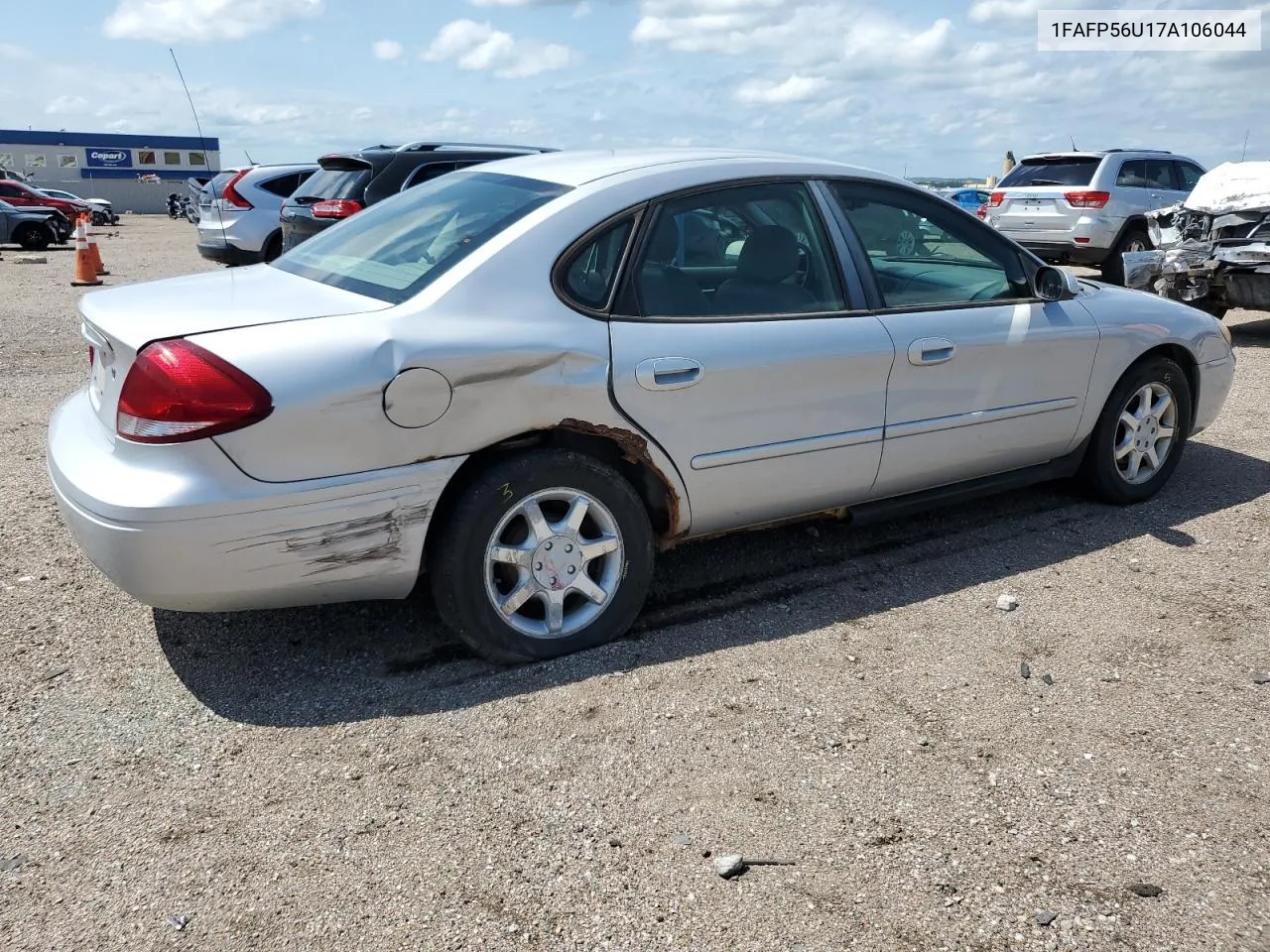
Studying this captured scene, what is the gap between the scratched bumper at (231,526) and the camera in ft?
9.33

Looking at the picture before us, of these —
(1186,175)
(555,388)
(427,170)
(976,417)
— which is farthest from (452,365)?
(1186,175)

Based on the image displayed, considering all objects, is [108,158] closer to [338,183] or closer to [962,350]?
[338,183]

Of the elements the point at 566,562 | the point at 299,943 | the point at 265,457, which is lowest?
the point at 299,943

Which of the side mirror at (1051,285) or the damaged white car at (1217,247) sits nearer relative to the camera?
the side mirror at (1051,285)

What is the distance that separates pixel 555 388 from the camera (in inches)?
128

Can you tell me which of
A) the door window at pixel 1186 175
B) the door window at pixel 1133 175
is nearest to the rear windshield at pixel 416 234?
the door window at pixel 1133 175

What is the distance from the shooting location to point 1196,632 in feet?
12.3

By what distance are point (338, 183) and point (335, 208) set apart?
0.49 m

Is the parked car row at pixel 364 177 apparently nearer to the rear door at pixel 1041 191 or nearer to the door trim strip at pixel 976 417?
the door trim strip at pixel 976 417

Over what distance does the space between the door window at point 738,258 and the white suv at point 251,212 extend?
38.6ft

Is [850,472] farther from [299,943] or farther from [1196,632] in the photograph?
[299,943]

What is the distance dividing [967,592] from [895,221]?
4.82ft

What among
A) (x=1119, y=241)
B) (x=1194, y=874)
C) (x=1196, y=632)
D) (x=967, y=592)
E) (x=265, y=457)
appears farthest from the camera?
(x=1119, y=241)

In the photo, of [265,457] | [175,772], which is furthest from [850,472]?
[175,772]
